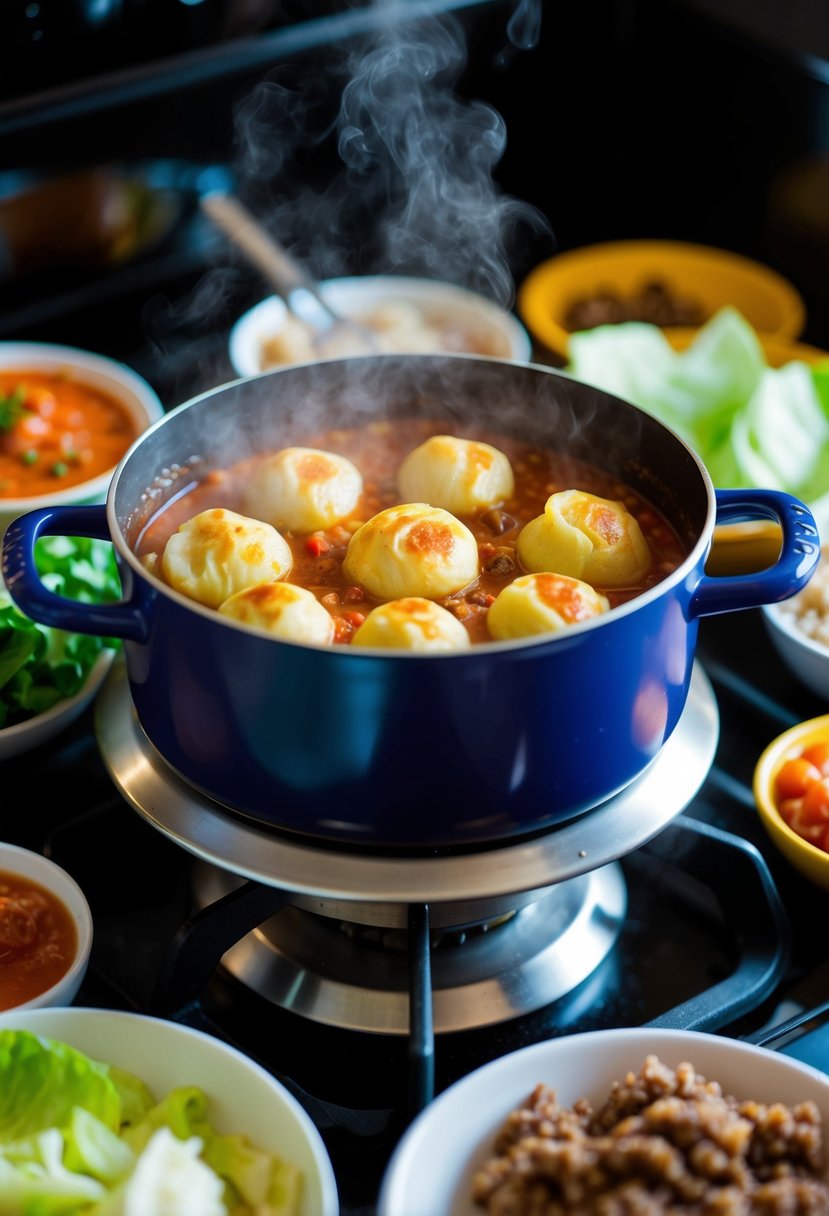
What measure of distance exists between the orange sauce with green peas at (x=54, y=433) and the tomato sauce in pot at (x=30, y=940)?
1040mm

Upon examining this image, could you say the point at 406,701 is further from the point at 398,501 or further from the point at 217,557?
the point at 398,501

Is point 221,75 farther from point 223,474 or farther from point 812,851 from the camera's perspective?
point 812,851

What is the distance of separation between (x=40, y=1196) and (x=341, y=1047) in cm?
48

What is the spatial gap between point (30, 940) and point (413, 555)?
0.73m

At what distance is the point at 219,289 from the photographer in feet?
10.3

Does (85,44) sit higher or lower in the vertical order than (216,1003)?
higher

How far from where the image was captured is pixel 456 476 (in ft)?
6.20

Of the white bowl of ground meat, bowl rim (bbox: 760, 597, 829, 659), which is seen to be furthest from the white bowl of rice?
the white bowl of ground meat

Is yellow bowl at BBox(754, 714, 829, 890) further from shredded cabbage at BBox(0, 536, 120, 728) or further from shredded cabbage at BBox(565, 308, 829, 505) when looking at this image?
shredded cabbage at BBox(0, 536, 120, 728)

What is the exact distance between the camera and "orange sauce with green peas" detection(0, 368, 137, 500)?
2.55 meters

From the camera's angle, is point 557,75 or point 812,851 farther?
point 557,75

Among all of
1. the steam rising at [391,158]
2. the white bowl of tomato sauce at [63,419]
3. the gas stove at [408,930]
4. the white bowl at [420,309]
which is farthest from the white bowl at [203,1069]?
the steam rising at [391,158]

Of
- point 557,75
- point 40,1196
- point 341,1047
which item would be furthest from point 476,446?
point 557,75

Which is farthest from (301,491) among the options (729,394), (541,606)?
(729,394)
